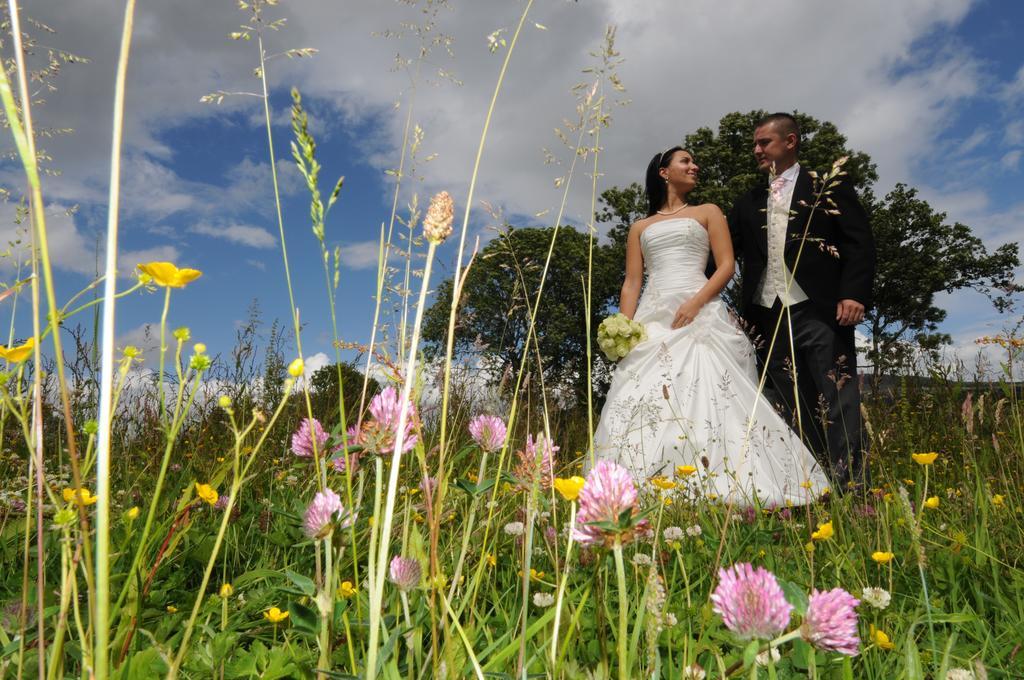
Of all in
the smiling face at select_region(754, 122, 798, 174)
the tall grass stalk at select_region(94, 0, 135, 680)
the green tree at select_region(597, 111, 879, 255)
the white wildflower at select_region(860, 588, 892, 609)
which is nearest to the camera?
the tall grass stalk at select_region(94, 0, 135, 680)

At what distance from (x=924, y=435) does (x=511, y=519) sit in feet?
12.0

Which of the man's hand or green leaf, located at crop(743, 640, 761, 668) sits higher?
the man's hand

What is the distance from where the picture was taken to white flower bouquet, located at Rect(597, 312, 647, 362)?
186 inches

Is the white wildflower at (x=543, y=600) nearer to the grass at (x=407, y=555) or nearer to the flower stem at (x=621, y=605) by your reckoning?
the grass at (x=407, y=555)

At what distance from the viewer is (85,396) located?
3398mm

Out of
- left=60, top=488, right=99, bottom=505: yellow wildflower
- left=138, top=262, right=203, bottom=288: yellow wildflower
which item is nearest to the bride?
left=60, top=488, right=99, bottom=505: yellow wildflower

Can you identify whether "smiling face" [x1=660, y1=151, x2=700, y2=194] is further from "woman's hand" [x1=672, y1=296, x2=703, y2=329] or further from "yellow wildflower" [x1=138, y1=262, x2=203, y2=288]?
"yellow wildflower" [x1=138, y1=262, x2=203, y2=288]

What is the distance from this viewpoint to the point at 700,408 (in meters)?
4.37

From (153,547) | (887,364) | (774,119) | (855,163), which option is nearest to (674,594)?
(153,547)

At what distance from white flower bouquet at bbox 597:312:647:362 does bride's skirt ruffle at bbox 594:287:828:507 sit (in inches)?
2.6

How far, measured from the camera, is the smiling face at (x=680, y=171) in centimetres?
529

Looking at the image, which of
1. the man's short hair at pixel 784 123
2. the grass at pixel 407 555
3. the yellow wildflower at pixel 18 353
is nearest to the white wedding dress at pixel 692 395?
the man's short hair at pixel 784 123

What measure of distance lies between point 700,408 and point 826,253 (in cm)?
156

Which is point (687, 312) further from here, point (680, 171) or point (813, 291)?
point (680, 171)
